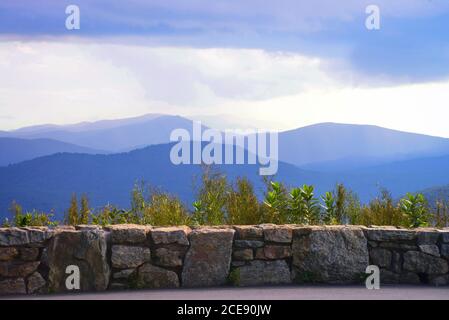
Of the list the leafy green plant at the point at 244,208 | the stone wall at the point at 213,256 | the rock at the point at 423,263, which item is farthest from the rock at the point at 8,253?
the rock at the point at 423,263

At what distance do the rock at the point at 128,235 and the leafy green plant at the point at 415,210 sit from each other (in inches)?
153

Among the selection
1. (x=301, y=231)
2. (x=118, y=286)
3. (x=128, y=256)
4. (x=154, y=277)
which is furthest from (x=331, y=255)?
(x=118, y=286)

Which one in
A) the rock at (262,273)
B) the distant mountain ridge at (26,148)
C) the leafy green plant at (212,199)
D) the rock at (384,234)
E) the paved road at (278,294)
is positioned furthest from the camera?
the distant mountain ridge at (26,148)

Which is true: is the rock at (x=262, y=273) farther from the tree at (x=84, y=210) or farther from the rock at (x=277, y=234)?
the tree at (x=84, y=210)

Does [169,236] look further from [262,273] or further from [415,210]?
[415,210]

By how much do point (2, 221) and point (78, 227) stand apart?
207cm

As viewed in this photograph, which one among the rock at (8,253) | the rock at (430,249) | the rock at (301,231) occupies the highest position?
Result: the rock at (301,231)

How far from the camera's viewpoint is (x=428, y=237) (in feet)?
32.7

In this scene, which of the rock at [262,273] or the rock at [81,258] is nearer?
the rock at [81,258]

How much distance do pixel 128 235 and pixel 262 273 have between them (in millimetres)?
1771

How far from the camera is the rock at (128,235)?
943cm
